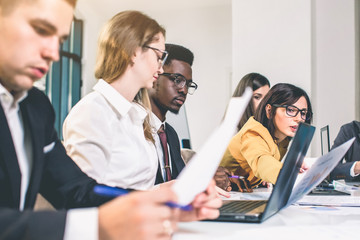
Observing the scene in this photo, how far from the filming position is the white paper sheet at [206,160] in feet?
1.70

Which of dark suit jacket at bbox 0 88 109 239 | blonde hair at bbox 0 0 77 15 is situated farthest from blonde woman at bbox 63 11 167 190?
blonde hair at bbox 0 0 77 15

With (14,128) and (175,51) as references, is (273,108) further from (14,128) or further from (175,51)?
(14,128)

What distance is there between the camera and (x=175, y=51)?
2.40 m

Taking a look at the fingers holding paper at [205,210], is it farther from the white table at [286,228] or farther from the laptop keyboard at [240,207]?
the laptop keyboard at [240,207]

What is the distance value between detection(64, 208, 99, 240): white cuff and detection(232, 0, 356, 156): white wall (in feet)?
11.6

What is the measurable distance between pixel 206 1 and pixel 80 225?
5.96 m

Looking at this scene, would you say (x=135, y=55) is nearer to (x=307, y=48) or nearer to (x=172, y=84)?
(x=172, y=84)

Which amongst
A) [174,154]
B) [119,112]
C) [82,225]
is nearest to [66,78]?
[174,154]

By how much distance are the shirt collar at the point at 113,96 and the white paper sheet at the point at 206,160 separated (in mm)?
914

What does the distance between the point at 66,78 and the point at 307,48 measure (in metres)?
4.26

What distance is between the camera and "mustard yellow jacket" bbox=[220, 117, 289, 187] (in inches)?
65.9

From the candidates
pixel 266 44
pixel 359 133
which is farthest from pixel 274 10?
pixel 359 133

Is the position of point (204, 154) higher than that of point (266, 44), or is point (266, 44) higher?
point (266, 44)

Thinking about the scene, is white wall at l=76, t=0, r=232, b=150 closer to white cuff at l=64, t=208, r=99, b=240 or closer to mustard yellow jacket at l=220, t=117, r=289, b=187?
mustard yellow jacket at l=220, t=117, r=289, b=187
